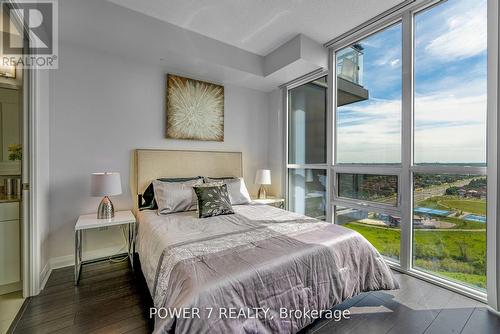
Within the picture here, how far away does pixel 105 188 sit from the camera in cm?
229

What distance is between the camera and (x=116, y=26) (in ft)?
7.63

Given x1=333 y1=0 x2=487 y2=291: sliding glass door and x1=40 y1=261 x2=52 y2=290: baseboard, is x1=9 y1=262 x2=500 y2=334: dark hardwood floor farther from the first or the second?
x1=333 y1=0 x2=487 y2=291: sliding glass door

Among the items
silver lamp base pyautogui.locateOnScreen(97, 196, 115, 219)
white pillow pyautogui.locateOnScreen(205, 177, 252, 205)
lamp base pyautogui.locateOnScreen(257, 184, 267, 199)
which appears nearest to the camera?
silver lamp base pyautogui.locateOnScreen(97, 196, 115, 219)

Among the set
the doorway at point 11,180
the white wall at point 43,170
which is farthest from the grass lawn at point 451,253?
the doorway at point 11,180

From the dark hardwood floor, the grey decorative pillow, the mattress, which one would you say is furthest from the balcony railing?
the grey decorative pillow

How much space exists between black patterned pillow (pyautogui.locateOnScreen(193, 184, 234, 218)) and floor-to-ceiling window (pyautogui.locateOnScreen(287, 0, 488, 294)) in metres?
1.60

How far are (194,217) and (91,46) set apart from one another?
2344 mm

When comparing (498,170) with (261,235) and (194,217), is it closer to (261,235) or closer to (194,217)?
(261,235)

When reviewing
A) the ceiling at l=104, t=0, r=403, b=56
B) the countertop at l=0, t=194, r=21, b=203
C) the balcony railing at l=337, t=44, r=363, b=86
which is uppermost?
the ceiling at l=104, t=0, r=403, b=56

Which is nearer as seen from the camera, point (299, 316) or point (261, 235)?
point (299, 316)

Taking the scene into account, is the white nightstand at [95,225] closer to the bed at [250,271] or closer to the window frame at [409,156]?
the bed at [250,271]

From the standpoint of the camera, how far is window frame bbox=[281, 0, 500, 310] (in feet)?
5.75

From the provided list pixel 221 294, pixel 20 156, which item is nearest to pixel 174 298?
pixel 221 294

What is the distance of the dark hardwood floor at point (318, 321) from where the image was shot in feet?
5.23
